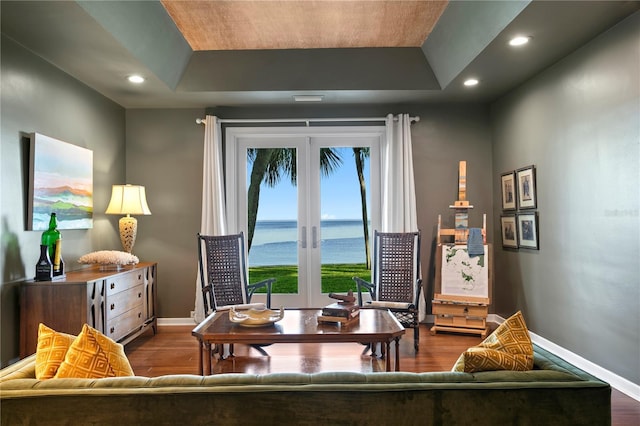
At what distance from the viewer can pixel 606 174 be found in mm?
3113

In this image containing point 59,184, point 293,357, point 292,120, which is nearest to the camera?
point 59,184

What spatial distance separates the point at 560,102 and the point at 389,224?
209 cm

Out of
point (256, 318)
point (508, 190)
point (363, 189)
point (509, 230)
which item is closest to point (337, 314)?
point (256, 318)

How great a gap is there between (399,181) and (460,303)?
1501 millimetres

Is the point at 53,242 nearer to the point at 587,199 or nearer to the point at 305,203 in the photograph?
the point at 305,203

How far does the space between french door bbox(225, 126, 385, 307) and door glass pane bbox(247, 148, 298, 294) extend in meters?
0.01

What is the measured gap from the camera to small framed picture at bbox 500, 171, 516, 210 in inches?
177

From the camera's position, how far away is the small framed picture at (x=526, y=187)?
4.10 m

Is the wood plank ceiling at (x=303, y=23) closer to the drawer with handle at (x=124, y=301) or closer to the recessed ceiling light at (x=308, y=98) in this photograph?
the recessed ceiling light at (x=308, y=98)

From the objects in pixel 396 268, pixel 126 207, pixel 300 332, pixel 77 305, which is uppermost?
pixel 126 207

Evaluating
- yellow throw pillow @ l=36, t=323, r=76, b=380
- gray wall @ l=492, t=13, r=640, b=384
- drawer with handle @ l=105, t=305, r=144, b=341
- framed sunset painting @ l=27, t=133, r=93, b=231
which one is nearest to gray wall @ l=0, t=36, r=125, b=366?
framed sunset painting @ l=27, t=133, r=93, b=231

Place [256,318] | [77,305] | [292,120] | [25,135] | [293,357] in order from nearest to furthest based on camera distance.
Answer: [256,318] → [77,305] → [25,135] → [293,357] → [292,120]

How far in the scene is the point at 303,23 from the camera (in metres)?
3.81

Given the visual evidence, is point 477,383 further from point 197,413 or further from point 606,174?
point 606,174
